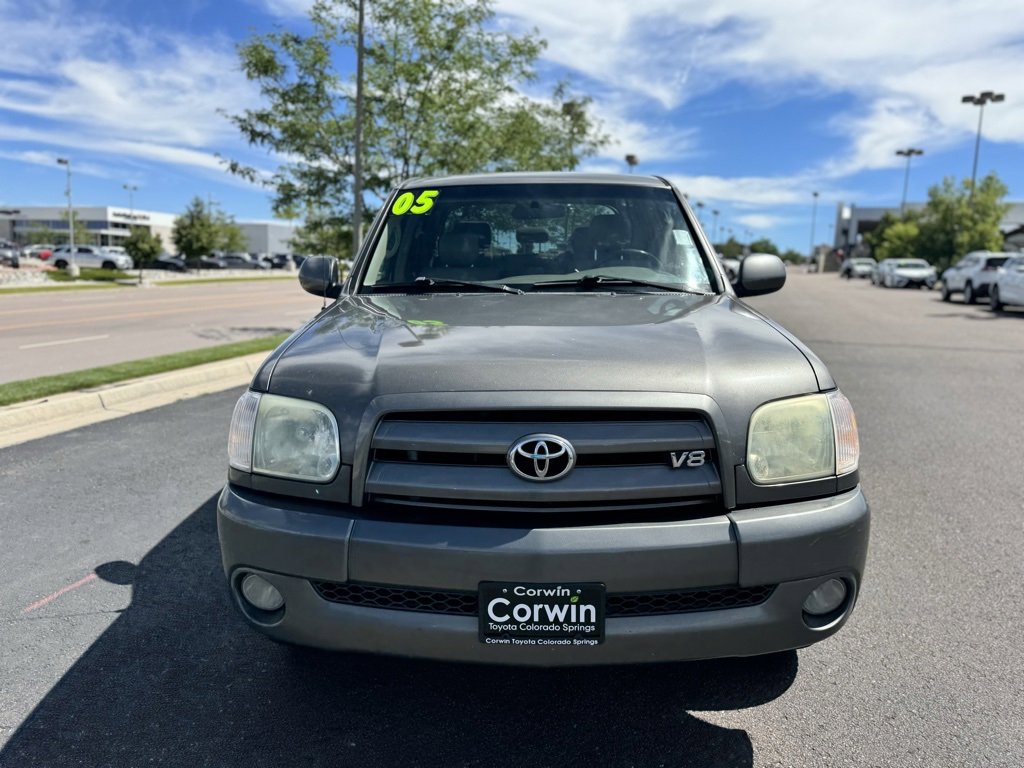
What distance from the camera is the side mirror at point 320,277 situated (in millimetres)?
3752

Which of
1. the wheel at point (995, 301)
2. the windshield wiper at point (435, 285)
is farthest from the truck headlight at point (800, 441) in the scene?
the wheel at point (995, 301)

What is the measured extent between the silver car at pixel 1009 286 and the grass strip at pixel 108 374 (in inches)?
733

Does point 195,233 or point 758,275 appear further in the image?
point 195,233

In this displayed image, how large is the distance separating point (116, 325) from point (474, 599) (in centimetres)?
1616

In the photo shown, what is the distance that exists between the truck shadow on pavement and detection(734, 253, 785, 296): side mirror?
1694 mm

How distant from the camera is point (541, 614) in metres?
2.07

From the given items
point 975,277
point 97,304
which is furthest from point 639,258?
point 975,277

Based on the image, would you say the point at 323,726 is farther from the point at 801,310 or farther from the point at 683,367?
the point at 801,310

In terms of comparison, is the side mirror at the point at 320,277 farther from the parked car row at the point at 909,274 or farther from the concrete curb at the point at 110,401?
the parked car row at the point at 909,274

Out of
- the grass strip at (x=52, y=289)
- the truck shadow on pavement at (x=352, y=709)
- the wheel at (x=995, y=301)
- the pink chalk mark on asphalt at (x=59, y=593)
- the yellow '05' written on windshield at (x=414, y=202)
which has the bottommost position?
the grass strip at (x=52, y=289)

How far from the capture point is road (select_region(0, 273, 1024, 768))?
7.73ft

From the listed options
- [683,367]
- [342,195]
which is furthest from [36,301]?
[683,367]

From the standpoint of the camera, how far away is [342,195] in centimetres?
1443

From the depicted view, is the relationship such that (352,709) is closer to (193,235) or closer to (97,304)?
(97,304)
